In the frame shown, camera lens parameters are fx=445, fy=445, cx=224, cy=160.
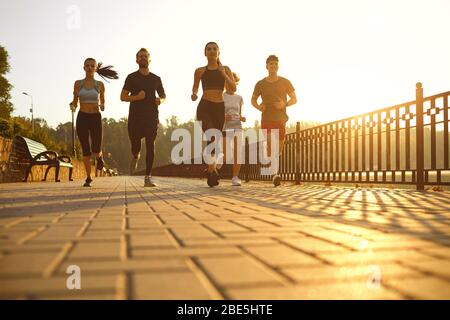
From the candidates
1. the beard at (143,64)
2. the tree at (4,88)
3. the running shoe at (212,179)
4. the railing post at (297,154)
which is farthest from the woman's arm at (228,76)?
the tree at (4,88)

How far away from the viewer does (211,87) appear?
7.72m

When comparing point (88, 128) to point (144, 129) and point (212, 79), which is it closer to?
point (144, 129)

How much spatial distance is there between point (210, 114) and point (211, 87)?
47cm

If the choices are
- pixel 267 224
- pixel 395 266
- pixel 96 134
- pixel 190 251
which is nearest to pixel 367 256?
pixel 395 266

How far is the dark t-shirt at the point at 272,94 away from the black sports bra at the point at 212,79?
0.93 metres

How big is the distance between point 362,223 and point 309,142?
8.13 metres

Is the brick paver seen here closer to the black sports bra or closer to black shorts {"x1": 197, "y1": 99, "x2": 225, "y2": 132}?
black shorts {"x1": 197, "y1": 99, "x2": 225, "y2": 132}

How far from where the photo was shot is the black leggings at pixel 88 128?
7352 millimetres

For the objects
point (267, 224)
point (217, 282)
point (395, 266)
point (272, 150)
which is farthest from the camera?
point (272, 150)

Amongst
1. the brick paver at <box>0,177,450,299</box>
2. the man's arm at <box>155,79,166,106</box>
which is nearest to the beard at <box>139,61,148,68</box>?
the man's arm at <box>155,79,166,106</box>

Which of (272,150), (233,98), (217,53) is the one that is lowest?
(272,150)

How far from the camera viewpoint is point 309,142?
10.9 metres

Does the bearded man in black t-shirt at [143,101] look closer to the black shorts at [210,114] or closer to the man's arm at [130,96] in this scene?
the man's arm at [130,96]

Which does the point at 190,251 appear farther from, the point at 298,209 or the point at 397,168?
the point at 397,168
